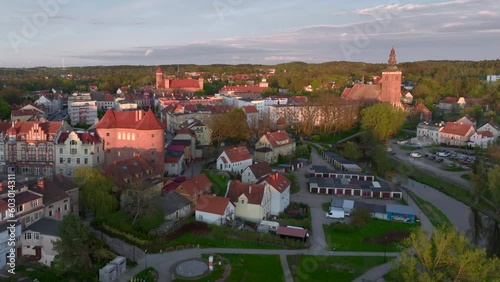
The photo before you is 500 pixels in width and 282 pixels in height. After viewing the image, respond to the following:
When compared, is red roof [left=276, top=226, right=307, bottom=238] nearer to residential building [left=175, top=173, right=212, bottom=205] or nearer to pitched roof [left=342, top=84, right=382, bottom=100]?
residential building [left=175, top=173, right=212, bottom=205]

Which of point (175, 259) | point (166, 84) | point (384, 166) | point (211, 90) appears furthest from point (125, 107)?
point (175, 259)

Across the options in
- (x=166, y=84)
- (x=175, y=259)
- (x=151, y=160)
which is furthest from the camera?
(x=166, y=84)

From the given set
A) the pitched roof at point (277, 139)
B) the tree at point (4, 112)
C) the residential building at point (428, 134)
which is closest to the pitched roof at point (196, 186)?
the pitched roof at point (277, 139)

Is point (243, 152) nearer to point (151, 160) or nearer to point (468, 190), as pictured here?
point (151, 160)

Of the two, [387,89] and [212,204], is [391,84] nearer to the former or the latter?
[387,89]

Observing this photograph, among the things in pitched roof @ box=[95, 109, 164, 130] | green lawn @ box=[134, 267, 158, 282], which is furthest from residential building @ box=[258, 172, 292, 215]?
pitched roof @ box=[95, 109, 164, 130]
